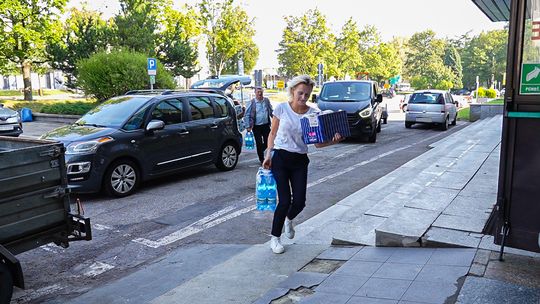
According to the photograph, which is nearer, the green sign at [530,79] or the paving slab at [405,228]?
the green sign at [530,79]

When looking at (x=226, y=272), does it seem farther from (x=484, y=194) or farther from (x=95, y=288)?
(x=484, y=194)

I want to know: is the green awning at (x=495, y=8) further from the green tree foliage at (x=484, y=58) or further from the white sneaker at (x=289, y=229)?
the green tree foliage at (x=484, y=58)

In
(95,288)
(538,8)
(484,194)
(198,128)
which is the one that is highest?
(538,8)

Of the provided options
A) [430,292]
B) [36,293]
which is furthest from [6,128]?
[430,292]

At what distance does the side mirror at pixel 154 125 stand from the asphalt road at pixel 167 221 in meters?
1.10

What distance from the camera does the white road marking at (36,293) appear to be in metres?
4.13

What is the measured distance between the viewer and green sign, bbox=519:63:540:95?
323cm

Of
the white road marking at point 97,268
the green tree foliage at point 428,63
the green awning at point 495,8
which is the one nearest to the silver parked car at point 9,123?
the white road marking at point 97,268

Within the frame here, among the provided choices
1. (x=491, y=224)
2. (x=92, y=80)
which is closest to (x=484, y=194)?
(x=491, y=224)

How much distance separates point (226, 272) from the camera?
4340 mm

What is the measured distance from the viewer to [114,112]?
27.5ft

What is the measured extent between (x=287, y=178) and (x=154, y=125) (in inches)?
163

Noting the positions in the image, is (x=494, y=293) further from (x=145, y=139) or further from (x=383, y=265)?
(x=145, y=139)

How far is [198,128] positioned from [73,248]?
4073 millimetres
